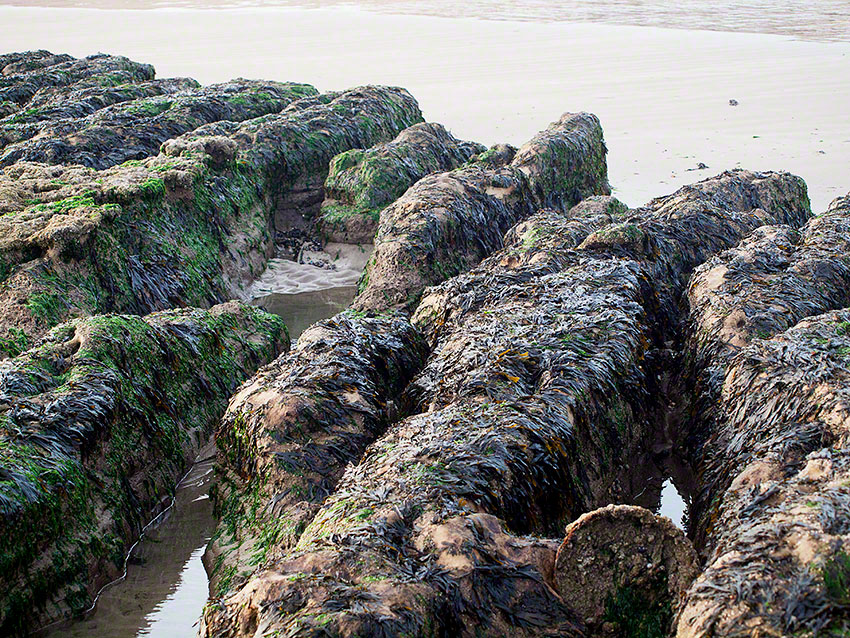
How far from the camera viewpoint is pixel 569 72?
47.1 feet

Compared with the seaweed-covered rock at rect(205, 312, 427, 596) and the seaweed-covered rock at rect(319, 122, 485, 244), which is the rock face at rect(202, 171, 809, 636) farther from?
the seaweed-covered rock at rect(319, 122, 485, 244)

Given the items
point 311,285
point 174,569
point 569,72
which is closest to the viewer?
point 174,569

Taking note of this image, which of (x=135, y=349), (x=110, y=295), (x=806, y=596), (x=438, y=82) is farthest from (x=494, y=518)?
(x=438, y=82)

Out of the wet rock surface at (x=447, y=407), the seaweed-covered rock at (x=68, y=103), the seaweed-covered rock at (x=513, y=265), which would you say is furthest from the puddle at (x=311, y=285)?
the seaweed-covered rock at (x=68, y=103)

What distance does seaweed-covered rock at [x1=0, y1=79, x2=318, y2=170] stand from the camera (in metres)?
7.49

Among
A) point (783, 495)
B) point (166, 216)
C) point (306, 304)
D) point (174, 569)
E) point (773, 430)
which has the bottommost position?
point (174, 569)

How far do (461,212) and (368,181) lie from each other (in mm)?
1397

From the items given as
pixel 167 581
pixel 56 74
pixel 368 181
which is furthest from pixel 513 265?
pixel 56 74

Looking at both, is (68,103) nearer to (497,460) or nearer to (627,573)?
(497,460)

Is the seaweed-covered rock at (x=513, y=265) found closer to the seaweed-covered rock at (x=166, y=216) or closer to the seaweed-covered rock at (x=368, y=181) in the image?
the seaweed-covered rock at (x=368, y=181)

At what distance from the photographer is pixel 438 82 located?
14.0m

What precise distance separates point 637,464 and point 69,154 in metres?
5.93

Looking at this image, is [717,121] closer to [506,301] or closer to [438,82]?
[438,82]

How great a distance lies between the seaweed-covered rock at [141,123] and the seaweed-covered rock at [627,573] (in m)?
6.34
